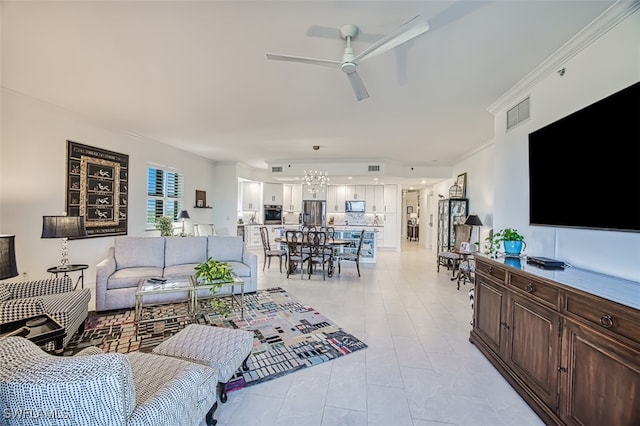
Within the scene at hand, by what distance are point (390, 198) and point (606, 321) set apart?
9331 mm

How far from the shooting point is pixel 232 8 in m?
2.09

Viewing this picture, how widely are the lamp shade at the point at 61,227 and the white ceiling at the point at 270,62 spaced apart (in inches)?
64.5

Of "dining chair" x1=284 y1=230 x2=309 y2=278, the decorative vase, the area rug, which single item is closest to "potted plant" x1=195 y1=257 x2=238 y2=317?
the area rug

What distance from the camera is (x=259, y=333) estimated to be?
3213 millimetres

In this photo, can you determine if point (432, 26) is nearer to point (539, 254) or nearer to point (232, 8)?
point (232, 8)

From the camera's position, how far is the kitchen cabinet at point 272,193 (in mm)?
10758

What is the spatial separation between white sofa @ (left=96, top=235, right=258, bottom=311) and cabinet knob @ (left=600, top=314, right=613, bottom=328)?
4098 mm

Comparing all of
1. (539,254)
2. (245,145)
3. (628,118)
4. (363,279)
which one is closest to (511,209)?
(539,254)

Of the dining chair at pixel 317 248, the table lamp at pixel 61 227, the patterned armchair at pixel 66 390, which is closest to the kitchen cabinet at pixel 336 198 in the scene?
the dining chair at pixel 317 248

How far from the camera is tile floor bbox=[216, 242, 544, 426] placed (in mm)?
1945

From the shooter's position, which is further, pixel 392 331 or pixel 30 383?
pixel 392 331

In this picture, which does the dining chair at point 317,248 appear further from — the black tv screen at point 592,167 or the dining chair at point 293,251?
the black tv screen at point 592,167

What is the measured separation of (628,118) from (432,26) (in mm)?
1460

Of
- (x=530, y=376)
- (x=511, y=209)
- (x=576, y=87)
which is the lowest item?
(x=530, y=376)
